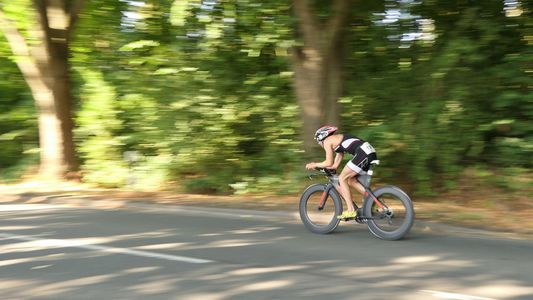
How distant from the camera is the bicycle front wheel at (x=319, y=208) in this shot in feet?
28.3

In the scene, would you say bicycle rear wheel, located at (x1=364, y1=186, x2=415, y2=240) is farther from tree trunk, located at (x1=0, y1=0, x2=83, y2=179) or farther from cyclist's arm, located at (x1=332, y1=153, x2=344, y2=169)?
tree trunk, located at (x1=0, y1=0, x2=83, y2=179)

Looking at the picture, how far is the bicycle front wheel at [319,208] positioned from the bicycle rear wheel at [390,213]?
60cm

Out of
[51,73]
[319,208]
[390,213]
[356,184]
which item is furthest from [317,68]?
[51,73]

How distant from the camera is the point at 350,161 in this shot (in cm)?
839

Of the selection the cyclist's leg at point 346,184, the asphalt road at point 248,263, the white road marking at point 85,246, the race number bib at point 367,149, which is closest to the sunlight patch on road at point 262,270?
the asphalt road at point 248,263

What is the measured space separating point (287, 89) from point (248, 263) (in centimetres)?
818

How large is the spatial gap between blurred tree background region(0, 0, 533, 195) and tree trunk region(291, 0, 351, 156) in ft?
0.10

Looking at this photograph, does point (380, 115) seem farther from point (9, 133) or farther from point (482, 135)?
point (9, 133)

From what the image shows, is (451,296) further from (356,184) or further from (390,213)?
(356,184)

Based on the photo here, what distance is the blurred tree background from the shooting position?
1183 cm

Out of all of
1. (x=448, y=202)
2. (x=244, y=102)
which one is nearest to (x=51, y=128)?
(x=244, y=102)

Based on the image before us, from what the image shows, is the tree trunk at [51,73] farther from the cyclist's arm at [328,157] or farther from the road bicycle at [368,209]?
the cyclist's arm at [328,157]

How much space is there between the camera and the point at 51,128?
1661cm

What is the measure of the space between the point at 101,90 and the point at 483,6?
1057cm
